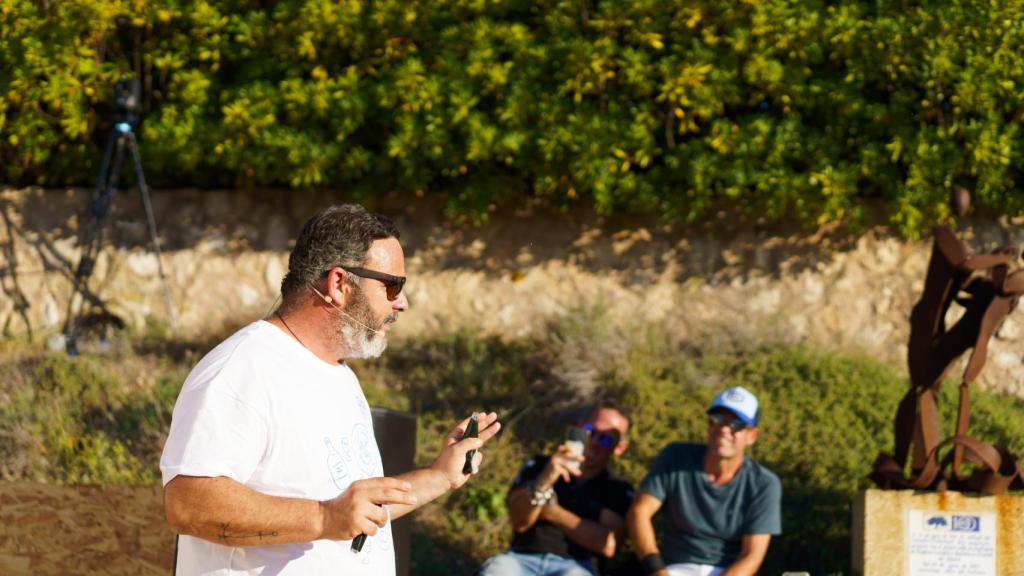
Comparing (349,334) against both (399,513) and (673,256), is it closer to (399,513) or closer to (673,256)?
(399,513)

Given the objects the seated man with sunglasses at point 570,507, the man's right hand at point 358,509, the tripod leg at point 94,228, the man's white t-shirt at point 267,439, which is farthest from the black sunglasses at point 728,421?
the tripod leg at point 94,228

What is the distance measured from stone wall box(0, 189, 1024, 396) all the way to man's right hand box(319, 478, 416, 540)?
6.17m

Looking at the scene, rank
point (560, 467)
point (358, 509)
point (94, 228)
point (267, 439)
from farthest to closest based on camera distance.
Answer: point (94, 228), point (560, 467), point (267, 439), point (358, 509)

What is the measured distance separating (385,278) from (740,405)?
11.1ft

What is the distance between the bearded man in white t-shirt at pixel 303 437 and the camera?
2.64 meters

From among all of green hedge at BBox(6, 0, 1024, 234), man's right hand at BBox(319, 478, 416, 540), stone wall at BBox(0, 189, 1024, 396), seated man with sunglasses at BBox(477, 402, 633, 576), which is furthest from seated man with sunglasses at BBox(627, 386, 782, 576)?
man's right hand at BBox(319, 478, 416, 540)

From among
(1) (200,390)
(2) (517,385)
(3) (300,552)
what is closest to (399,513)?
(3) (300,552)

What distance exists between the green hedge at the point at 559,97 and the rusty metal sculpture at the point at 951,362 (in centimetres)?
204


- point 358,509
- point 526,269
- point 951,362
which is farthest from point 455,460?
point 526,269

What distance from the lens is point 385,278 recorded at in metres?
3.09

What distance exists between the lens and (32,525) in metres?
5.57

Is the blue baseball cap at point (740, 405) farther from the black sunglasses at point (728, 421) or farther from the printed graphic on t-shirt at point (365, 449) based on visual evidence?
the printed graphic on t-shirt at point (365, 449)

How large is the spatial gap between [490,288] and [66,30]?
3709 millimetres

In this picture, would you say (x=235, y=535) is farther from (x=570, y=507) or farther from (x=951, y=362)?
(x=951, y=362)
